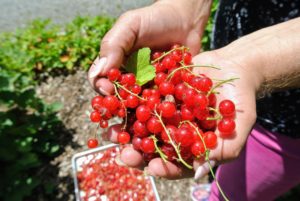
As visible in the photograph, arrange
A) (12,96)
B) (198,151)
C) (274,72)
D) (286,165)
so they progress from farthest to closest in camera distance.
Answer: (12,96) → (286,165) → (274,72) → (198,151)

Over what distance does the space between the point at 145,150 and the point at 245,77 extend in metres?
0.33

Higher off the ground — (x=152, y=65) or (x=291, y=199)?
(x=152, y=65)

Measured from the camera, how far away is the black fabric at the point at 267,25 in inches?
42.8

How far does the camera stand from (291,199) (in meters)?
1.96

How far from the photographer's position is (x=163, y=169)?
3.09 ft

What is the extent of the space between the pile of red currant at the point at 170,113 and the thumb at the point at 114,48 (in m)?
0.04

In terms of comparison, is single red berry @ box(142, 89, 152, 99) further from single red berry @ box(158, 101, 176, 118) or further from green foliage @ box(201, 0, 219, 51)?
green foliage @ box(201, 0, 219, 51)

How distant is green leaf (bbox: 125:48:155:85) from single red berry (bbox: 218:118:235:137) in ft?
0.79

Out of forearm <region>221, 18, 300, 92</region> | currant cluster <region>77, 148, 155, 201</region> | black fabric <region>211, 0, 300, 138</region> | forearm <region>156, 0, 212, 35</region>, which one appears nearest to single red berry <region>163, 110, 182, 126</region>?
forearm <region>221, 18, 300, 92</region>

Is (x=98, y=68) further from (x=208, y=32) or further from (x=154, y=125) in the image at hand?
(x=208, y=32)

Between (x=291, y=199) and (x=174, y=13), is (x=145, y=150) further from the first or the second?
(x=291, y=199)

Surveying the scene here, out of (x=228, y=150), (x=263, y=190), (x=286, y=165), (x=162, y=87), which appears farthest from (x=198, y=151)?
(x=263, y=190)

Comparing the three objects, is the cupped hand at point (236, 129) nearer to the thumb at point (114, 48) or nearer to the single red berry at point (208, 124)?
the single red berry at point (208, 124)

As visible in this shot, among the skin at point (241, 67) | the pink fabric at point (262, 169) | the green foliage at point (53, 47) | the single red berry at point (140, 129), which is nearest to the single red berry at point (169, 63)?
the skin at point (241, 67)
